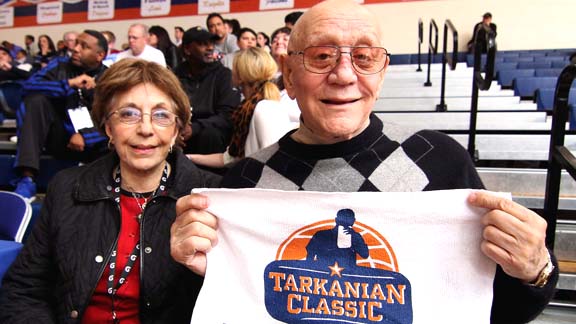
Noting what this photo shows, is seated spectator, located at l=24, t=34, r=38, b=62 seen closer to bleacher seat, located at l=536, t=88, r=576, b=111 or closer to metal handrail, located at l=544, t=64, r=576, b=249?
bleacher seat, located at l=536, t=88, r=576, b=111

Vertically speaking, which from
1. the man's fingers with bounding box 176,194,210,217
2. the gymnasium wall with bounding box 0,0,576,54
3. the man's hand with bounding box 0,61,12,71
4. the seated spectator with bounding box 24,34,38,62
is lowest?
the man's fingers with bounding box 176,194,210,217

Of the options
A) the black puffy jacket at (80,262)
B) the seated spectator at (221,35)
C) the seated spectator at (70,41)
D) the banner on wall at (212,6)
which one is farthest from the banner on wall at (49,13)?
the black puffy jacket at (80,262)

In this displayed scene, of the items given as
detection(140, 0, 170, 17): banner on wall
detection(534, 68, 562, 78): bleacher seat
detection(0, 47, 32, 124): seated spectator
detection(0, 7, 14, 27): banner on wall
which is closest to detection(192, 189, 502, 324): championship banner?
detection(0, 47, 32, 124): seated spectator

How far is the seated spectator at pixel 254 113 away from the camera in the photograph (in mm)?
2473

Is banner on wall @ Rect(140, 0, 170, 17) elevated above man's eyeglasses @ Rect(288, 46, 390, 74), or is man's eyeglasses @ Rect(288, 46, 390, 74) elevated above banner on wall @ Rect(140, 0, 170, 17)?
banner on wall @ Rect(140, 0, 170, 17)

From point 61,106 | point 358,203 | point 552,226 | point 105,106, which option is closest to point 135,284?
point 105,106

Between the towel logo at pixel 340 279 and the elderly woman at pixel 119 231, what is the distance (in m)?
0.35

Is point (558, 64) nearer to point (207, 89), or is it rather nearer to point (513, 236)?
point (207, 89)

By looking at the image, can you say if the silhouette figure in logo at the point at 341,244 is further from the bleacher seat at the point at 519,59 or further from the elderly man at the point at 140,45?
the bleacher seat at the point at 519,59

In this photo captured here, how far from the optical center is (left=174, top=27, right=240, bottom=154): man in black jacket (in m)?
3.22

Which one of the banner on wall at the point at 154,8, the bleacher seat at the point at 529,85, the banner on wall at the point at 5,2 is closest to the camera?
the bleacher seat at the point at 529,85

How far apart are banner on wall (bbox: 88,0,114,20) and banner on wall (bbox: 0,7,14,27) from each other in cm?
255

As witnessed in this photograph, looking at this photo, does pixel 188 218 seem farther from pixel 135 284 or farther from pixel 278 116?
pixel 278 116

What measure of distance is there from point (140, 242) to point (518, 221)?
3.64 ft
